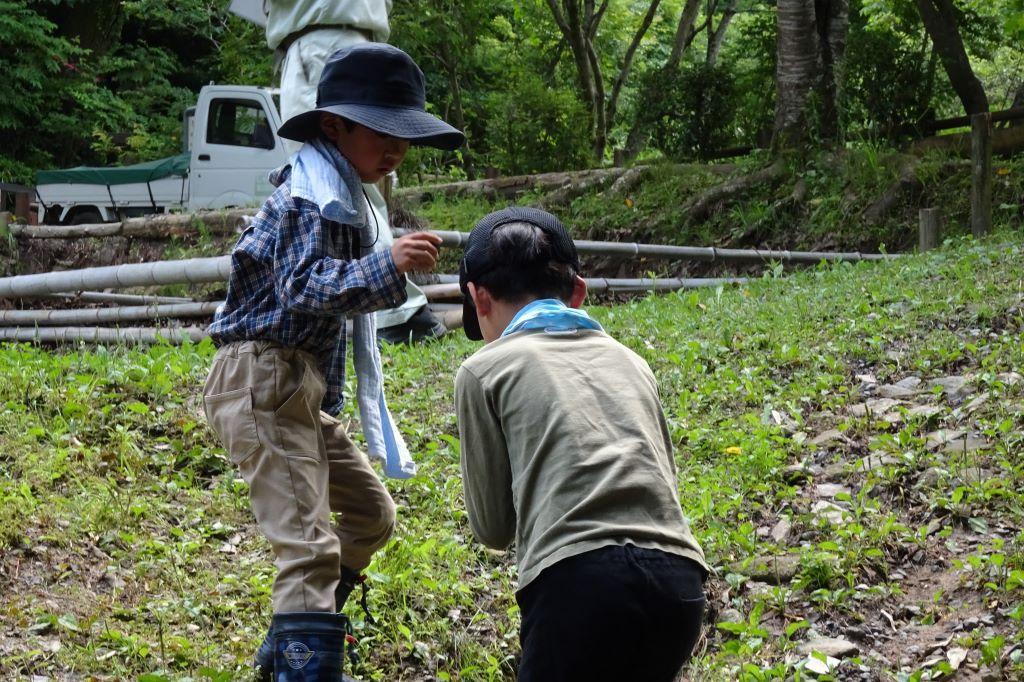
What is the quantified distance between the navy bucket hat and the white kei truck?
10390 mm

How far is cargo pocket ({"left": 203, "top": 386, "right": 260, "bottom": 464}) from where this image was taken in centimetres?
280

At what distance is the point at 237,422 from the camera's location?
282 cm

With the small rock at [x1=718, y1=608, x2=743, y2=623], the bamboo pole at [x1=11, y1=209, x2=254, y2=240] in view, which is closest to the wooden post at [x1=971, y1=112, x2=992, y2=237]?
the bamboo pole at [x1=11, y1=209, x2=254, y2=240]

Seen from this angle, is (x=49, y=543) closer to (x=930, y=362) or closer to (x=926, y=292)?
(x=930, y=362)

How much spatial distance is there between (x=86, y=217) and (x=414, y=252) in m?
13.6

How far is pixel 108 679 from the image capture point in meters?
3.22

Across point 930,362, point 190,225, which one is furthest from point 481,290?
point 190,225

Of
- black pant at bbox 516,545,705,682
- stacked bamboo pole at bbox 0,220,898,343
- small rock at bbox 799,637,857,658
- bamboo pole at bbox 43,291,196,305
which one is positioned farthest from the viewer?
bamboo pole at bbox 43,291,196,305

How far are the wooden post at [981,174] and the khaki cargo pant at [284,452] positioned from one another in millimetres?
8497

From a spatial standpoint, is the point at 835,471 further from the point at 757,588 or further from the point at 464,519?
the point at 464,519

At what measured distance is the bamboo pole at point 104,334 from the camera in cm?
669

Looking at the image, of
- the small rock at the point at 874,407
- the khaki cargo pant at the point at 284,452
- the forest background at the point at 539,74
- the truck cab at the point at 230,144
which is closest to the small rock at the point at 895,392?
the small rock at the point at 874,407

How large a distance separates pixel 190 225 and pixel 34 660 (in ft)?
20.0

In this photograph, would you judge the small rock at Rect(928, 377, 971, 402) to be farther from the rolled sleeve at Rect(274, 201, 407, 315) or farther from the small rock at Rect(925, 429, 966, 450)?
the rolled sleeve at Rect(274, 201, 407, 315)
